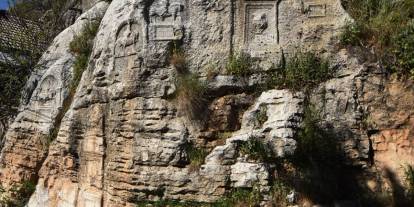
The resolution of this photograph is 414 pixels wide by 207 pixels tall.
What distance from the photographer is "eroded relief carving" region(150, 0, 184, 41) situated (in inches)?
272

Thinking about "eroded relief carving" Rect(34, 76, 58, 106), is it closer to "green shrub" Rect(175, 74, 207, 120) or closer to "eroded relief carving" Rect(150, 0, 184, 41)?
"eroded relief carving" Rect(150, 0, 184, 41)

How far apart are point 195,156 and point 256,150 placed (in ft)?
2.98

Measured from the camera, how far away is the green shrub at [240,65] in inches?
265

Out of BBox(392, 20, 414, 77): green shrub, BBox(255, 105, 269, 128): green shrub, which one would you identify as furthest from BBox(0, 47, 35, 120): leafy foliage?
BBox(392, 20, 414, 77): green shrub

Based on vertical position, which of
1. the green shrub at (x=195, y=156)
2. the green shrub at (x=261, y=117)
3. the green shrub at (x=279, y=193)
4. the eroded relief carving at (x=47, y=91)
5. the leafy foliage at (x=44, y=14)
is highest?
the leafy foliage at (x=44, y=14)

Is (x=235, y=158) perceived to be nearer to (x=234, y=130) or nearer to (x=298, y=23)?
(x=234, y=130)

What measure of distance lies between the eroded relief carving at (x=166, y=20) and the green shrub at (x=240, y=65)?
874mm

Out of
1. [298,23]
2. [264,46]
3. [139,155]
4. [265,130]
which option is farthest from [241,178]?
[298,23]

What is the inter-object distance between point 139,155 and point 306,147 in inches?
91.8

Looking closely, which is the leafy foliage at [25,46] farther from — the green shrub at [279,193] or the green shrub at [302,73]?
the green shrub at [279,193]

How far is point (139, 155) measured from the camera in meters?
6.53

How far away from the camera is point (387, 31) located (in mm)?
6527

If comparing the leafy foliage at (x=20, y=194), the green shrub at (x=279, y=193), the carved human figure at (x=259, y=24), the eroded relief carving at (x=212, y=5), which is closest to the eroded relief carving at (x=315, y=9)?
the carved human figure at (x=259, y=24)

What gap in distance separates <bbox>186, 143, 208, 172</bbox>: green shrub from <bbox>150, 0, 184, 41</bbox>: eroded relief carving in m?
1.68
